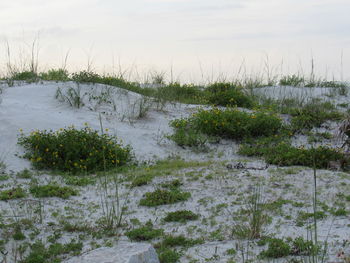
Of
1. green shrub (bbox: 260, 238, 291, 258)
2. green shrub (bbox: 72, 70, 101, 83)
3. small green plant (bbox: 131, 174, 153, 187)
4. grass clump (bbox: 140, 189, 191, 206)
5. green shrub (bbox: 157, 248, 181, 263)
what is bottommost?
green shrub (bbox: 157, 248, 181, 263)

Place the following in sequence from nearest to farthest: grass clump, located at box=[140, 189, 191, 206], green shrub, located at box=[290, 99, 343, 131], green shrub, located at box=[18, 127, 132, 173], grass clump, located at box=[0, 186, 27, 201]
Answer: grass clump, located at box=[140, 189, 191, 206]
grass clump, located at box=[0, 186, 27, 201]
green shrub, located at box=[18, 127, 132, 173]
green shrub, located at box=[290, 99, 343, 131]

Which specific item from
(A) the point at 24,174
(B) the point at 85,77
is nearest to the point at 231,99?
(B) the point at 85,77

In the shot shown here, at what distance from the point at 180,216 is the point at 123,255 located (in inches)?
101

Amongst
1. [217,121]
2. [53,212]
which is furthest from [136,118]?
[53,212]

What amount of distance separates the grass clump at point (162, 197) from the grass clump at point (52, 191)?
126 cm

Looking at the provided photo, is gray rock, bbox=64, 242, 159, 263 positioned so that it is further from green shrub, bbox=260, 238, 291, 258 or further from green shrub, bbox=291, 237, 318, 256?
green shrub, bbox=291, 237, 318, 256

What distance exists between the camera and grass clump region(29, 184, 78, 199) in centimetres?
773

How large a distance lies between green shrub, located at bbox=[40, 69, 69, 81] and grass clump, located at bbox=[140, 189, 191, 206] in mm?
8231

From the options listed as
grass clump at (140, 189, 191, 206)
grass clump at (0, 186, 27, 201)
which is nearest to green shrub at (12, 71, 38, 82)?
grass clump at (0, 186, 27, 201)

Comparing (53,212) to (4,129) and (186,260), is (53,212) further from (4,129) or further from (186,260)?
(4,129)

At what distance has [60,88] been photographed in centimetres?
1354

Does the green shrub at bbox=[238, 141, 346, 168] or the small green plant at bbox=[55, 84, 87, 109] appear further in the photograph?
the small green plant at bbox=[55, 84, 87, 109]

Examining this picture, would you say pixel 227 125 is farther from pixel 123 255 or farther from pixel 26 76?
pixel 123 255

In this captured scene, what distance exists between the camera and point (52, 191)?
25.4 ft
